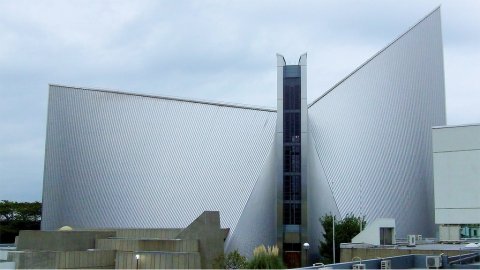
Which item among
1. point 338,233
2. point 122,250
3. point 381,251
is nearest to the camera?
point 381,251

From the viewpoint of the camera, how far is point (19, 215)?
7006cm

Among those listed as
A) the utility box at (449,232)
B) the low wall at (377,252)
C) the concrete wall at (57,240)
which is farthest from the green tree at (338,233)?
the concrete wall at (57,240)

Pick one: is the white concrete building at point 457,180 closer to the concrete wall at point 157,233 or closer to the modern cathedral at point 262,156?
the modern cathedral at point 262,156

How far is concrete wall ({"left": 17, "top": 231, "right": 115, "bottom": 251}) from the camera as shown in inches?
1104

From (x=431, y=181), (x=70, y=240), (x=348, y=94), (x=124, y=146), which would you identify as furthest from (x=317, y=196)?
(x=70, y=240)

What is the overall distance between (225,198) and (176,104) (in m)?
9.46

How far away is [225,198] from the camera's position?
43531 mm

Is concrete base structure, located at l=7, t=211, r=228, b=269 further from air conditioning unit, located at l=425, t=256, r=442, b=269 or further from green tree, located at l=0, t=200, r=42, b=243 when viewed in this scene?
green tree, located at l=0, t=200, r=42, b=243

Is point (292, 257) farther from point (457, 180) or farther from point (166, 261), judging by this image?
point (166, 261)

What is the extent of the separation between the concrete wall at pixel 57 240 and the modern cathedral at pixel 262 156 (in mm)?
13581

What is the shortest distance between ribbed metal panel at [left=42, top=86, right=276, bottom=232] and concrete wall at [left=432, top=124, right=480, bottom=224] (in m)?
11.9

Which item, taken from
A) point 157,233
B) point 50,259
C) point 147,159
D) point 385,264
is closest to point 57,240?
point 50,259

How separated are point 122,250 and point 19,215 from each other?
157 ft

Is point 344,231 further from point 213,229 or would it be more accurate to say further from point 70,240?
point 70,240
